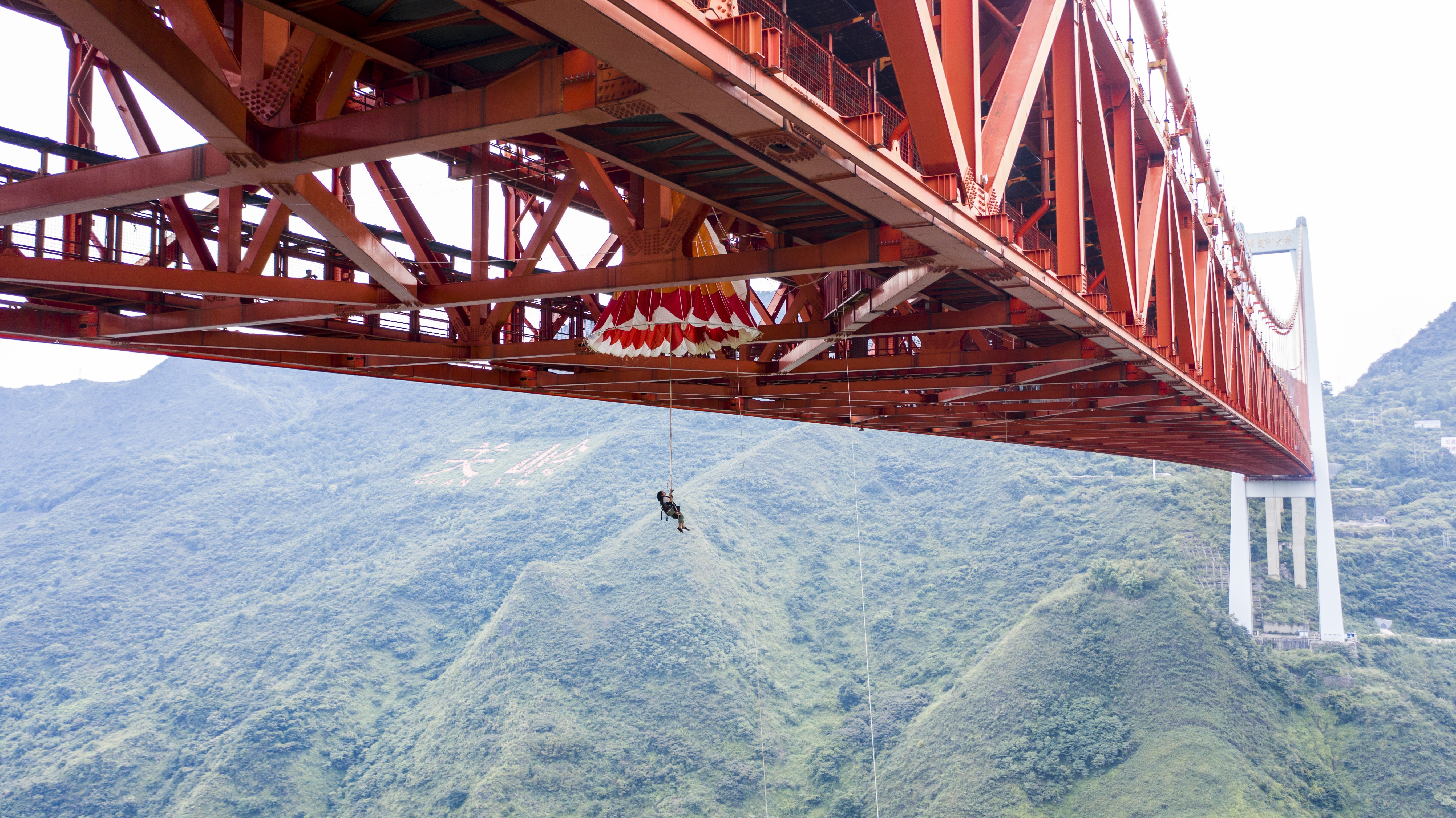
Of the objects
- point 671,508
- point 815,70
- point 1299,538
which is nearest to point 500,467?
point 1299,538

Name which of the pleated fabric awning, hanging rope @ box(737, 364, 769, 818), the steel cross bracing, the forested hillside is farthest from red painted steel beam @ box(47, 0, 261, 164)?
the forested hillside

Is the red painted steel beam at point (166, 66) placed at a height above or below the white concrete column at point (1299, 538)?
above

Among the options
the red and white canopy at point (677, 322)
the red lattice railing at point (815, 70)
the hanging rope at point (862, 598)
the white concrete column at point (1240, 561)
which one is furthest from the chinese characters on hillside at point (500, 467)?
the red lattice railing at point (815, 70)

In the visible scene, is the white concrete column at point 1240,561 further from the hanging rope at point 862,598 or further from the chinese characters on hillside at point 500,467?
the chinese characters on hillside at point 500,467

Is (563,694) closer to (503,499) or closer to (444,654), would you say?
(444,654)

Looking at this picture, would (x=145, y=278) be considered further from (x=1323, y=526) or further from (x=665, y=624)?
(x=665, y=624)

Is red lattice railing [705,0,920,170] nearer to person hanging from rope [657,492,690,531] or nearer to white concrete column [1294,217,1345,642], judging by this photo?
person hanging from rope [657,492,690,531]
